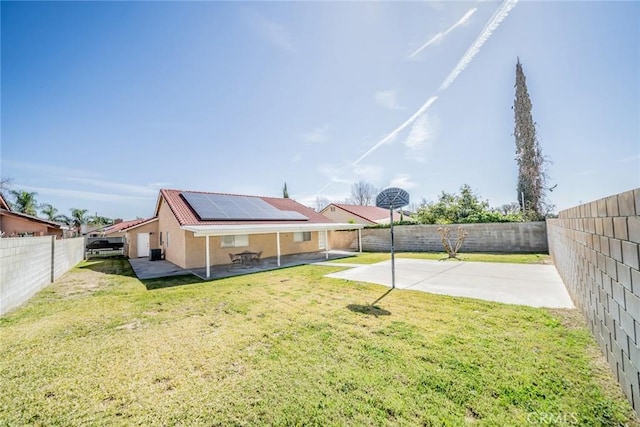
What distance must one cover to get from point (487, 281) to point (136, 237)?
76.7 ft

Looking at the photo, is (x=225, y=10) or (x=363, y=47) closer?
(x=225, y=10)

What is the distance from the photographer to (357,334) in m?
4.61

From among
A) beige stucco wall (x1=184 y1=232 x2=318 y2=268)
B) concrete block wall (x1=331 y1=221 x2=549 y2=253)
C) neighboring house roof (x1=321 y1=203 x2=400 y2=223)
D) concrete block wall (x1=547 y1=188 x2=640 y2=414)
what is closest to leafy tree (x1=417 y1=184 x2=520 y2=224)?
concrete block wall (x1=331 y1=221 x2=549 y2=253)

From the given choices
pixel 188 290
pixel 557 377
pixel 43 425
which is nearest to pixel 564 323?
pixel 557 377

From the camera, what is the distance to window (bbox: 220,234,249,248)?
1473 centimetres

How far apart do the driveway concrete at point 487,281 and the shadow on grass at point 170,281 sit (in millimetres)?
5608

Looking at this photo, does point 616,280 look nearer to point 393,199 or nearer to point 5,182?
point 393,199

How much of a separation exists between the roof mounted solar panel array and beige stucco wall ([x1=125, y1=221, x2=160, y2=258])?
227 inches

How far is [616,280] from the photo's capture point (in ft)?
9.12

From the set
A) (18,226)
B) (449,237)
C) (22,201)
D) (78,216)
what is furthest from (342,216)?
(78,216)

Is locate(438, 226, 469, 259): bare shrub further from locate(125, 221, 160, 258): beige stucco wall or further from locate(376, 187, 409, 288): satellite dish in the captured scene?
locate(125, 221, 160, 258): beige stucco wall

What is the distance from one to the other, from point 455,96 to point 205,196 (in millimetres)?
15636

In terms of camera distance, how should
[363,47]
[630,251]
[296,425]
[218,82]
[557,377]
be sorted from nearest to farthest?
1. [630,251]
2. [296,425]
3. [557,377]
4. [363,47]
5. [218,82]

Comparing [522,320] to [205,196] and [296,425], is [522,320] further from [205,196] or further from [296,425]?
[205,196]
